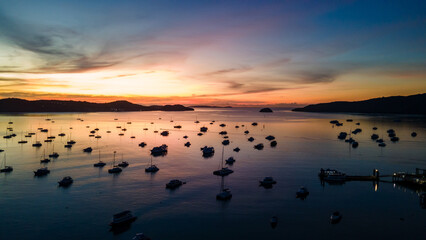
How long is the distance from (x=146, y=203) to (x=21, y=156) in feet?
179

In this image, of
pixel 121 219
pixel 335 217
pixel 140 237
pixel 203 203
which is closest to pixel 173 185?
pixel 203 203

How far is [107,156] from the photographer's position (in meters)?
75.3

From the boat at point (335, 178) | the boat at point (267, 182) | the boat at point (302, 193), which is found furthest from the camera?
the boat at point (335, 178)

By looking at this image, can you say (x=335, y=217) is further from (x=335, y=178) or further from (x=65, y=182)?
(x=65, y=182)

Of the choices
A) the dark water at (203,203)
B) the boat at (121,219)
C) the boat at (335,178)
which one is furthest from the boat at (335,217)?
the boat at (121,219)

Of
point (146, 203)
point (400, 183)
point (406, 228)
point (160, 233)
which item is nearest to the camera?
point (160, 233)

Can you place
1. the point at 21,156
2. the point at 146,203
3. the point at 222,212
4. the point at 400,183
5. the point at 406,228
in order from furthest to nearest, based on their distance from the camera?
the point at 21,156 → the point at 400,183 → the point at 146,203 → the point at 222,212 → the point at 406,228

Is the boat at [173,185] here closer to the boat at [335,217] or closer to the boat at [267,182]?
the boat at [267,182]

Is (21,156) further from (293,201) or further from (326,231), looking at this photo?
(326,231)

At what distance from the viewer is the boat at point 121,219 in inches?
1265

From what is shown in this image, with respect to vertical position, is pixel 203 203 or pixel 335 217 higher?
pixel 335 217

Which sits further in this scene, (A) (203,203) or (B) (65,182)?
(B) (65,182)

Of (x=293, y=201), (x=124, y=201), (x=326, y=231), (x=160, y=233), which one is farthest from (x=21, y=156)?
(x=326, y=231)

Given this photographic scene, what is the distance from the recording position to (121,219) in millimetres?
32562
